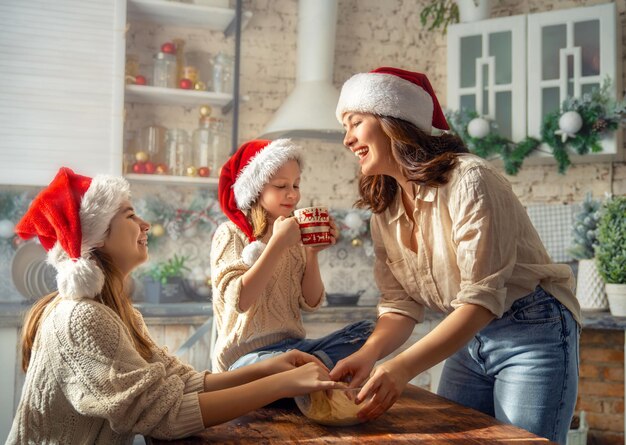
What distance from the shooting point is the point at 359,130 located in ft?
5.73

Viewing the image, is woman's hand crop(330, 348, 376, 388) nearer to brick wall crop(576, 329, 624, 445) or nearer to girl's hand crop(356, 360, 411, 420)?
girl's hand crop(356, 360, 411, 420)

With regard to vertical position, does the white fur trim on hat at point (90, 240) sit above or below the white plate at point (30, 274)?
above

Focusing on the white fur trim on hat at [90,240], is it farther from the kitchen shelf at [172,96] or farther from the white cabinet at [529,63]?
the white cabinet at [529,63]

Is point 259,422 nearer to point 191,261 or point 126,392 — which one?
point 126,392

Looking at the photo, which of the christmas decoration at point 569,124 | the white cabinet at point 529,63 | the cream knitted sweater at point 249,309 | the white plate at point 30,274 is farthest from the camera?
the white cabinet at point 529,63

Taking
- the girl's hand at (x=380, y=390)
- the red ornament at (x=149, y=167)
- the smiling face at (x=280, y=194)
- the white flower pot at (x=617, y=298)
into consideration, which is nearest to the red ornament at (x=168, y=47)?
the red ornament at (x=149, y=167)

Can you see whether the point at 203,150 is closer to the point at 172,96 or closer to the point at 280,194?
the point at 172,96

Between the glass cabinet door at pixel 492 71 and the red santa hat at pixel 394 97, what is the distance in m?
2.17

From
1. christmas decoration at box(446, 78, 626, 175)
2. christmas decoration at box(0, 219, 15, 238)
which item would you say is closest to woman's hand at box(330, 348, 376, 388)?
christmas decoration at box(446, 78, 626, 175)

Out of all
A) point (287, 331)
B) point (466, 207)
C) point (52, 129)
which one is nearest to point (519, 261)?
point (466, 207)

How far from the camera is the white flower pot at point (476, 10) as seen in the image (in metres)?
3.95

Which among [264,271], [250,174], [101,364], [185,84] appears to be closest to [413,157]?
[264,271]

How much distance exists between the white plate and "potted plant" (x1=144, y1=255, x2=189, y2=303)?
0.47 meters

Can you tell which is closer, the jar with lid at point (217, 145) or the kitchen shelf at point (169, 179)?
the kitchen shelf at point (169, 179)
